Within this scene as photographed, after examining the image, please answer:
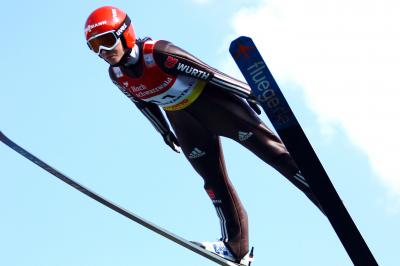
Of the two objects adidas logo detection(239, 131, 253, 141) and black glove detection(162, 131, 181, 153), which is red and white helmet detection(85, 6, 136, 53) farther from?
adidas logo detection(239, 131, 253, 141)

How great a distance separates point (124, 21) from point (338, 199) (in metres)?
2.81

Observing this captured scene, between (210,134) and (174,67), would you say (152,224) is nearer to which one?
(210,134)

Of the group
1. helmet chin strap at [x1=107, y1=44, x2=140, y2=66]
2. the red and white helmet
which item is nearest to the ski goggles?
the red and white helmet

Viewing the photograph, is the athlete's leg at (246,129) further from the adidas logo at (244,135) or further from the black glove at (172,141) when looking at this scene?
the black glove at (172,141)

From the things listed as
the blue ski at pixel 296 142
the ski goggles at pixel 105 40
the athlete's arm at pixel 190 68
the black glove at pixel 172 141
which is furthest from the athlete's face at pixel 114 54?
the blue ski at pixel 296 142

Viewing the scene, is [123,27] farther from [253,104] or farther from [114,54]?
[253,104]

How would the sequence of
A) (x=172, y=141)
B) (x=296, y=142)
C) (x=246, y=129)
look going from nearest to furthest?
(x=296, y=142) → (x=246, y=129) → (x=172, y=141)

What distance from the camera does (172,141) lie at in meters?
8.51

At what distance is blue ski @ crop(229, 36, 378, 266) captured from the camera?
6.70 m

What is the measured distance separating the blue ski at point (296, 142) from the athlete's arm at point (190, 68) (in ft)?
3.03

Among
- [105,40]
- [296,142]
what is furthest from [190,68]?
[296,142]

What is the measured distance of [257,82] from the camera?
675 centimetres

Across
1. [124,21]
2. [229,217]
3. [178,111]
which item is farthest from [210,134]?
[124,21]

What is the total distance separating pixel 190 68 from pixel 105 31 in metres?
0.92
